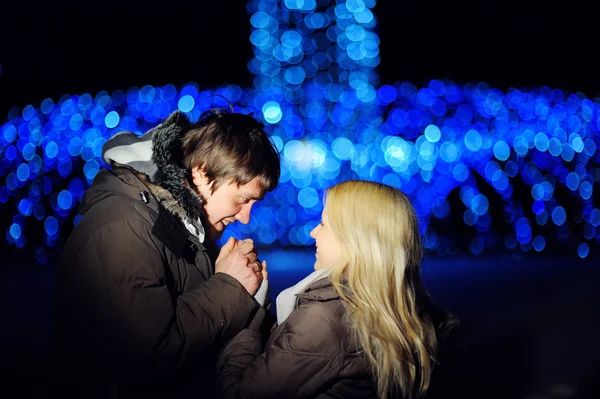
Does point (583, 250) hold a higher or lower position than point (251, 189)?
lower

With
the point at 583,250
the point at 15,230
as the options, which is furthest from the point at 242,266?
the point at 583,250

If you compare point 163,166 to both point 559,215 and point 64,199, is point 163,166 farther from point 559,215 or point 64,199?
point 559,215

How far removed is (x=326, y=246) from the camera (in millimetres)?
1735

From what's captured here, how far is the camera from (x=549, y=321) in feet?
16.5

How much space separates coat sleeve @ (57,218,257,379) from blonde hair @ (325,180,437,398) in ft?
1.59

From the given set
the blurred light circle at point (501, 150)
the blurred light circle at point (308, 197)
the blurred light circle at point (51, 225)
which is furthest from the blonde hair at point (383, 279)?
the blurred light circle at point (51, 225)

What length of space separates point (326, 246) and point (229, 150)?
0.51 metres

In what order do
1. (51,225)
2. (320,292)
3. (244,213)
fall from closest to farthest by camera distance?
(320,292)
(244,213)
(51,225)

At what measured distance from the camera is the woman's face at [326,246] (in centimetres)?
172

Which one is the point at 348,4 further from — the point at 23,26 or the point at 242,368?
the point at 242,368

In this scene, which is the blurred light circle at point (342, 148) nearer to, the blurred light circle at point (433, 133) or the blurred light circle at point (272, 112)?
the blurred light circle at point (272, 112)

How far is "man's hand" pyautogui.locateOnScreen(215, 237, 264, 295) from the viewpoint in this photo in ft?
5.41

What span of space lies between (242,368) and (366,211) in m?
0.67

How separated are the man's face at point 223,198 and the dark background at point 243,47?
8255 mm
